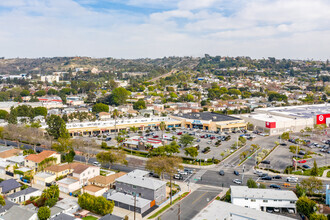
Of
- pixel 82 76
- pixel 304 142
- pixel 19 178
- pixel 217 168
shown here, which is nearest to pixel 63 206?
pixel 19 178

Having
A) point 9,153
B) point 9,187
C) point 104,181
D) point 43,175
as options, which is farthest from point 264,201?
point 9,153

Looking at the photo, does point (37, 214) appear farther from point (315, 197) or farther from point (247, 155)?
point (247, 155)

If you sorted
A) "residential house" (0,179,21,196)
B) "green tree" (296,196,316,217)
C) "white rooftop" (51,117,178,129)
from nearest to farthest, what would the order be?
1. "green tree" (296,196,316,217)
2. "residential house" (0,179,21,196)
3. "white rooftop" (51,117,178,129)

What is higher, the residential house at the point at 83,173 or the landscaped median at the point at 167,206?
the residential house at the point at 83,173

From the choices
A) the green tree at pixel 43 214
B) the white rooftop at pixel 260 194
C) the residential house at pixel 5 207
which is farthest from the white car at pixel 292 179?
the residential house at pixel 5 207

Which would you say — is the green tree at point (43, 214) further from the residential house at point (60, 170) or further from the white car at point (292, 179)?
the white car at point (292, 179)

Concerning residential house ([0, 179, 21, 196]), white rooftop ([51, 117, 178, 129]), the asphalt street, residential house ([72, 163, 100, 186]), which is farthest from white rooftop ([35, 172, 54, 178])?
white rooftop ([51, 117, 178, 129])

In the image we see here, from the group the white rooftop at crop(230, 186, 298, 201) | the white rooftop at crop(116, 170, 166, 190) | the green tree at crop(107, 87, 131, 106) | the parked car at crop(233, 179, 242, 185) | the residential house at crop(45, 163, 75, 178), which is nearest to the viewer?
the white rooftop at crop(230, 186, 298, 201)

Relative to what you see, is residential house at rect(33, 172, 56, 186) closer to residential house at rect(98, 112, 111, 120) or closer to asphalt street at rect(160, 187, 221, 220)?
asphalt street at rect(160, 187, 221, 220)
